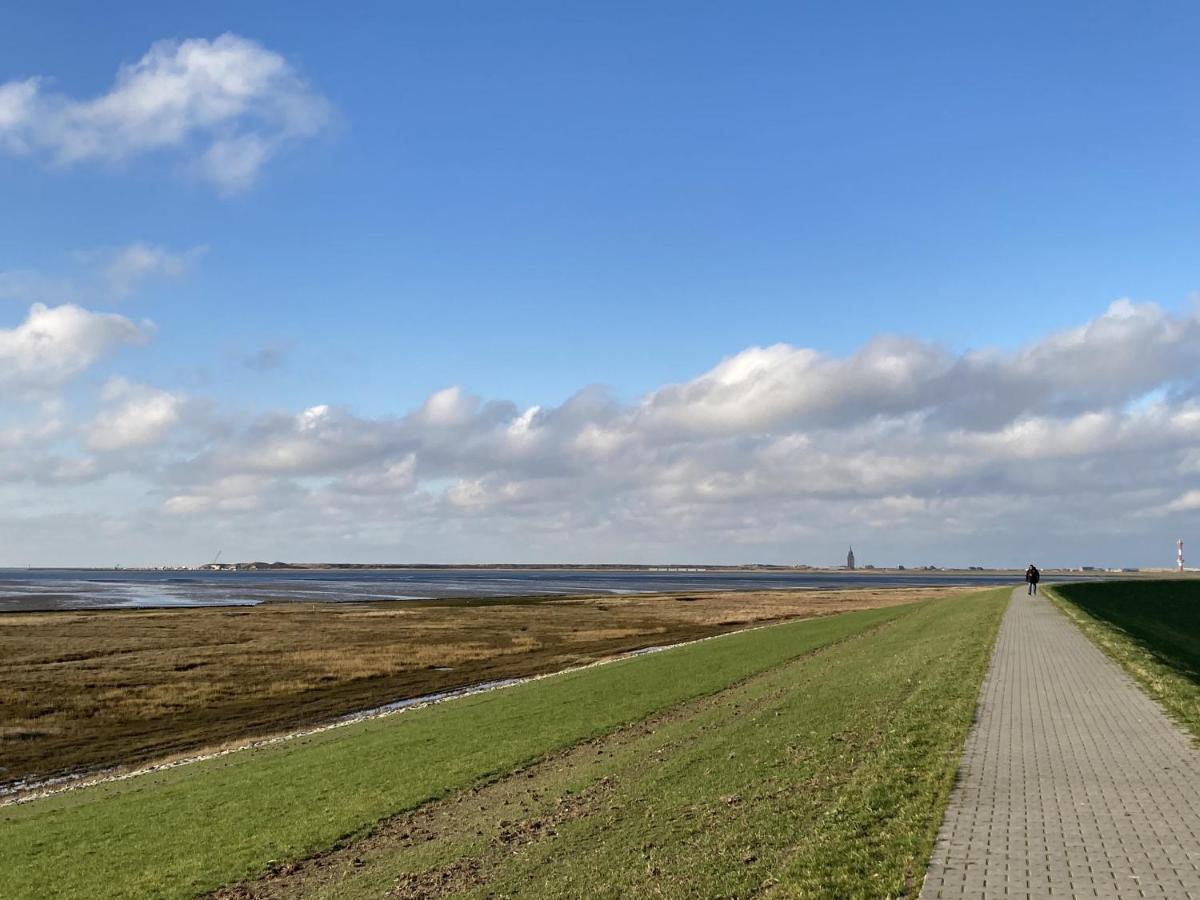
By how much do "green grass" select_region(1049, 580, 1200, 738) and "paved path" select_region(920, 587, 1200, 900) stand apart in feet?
1.99

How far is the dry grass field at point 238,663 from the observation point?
94.0 feet

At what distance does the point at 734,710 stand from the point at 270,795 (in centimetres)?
1027

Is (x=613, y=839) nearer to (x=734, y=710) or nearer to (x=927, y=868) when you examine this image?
(x=927, y=868)

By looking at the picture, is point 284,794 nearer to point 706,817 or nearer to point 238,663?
point 706,817

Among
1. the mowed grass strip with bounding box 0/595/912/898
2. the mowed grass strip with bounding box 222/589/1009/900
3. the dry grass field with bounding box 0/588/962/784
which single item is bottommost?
the dry grass field with bounding box 0/588/962/784

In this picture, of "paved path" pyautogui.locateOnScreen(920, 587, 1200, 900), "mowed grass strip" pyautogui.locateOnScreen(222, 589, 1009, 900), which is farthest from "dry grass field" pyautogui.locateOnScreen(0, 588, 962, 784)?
"paved path" pyautogui.locateOnScreen(920, 587, 1200, 900)

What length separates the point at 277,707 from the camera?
109ft

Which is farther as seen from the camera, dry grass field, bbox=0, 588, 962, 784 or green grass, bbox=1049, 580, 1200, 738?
dry grass field, bbox=0, 588, 962, 784

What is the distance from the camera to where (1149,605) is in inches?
2527

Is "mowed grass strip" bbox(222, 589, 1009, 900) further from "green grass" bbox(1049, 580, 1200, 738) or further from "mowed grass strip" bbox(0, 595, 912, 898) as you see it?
"green grass" bbox(1049, 580, 1200, 738)

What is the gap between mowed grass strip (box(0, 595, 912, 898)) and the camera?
1341 cm

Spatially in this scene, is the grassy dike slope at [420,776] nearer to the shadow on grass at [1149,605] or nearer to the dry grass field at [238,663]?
the dry grass field at [238,663]

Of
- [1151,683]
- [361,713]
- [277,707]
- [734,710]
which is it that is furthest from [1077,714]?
[277,707]

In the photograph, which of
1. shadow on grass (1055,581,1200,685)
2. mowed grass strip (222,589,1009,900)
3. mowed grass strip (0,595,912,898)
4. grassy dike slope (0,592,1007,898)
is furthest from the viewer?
shadow on grass (1055,581,1200,685)
